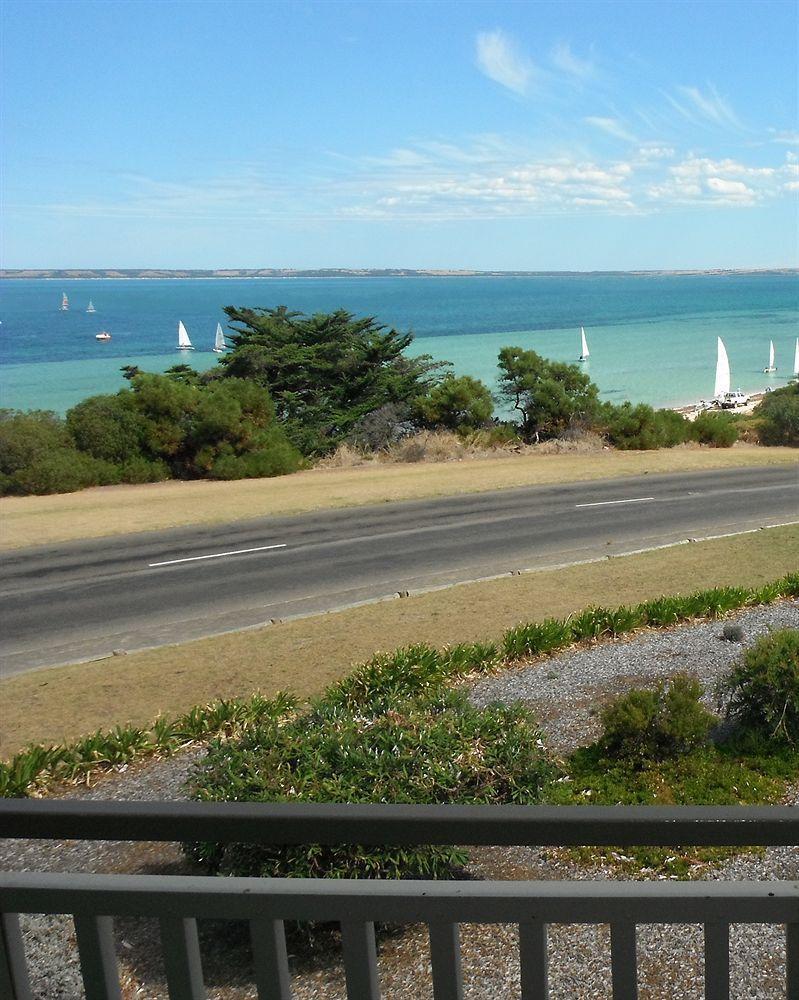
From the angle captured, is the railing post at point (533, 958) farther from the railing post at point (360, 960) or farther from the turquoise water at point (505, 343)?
the turquoise water at point (505, 343)

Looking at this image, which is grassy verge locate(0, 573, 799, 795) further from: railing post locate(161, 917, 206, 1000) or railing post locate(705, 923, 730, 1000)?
railing post locate(705, 923, 730, 1000)

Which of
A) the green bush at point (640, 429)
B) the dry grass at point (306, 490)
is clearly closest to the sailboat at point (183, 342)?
the green bush at point (640, 429)

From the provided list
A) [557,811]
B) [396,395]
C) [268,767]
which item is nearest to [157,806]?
[557,811]

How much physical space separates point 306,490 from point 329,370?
13.6 meters

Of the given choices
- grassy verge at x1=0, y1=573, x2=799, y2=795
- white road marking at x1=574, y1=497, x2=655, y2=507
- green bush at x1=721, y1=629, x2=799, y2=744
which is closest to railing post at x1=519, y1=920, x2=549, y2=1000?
grassy verge at x1=0, y1=573, x2=799, y2=795

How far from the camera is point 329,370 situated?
1452 inches

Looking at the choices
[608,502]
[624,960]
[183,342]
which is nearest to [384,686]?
[624,960]

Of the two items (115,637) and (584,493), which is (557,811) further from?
(584,493)

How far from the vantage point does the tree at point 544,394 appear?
33.0m

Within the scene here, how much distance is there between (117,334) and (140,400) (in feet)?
381

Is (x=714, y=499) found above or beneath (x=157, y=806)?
beneath

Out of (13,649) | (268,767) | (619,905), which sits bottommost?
(13,649)

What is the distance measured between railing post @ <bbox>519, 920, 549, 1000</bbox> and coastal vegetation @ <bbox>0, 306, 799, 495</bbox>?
23.8 m

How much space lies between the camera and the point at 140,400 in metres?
27.9
